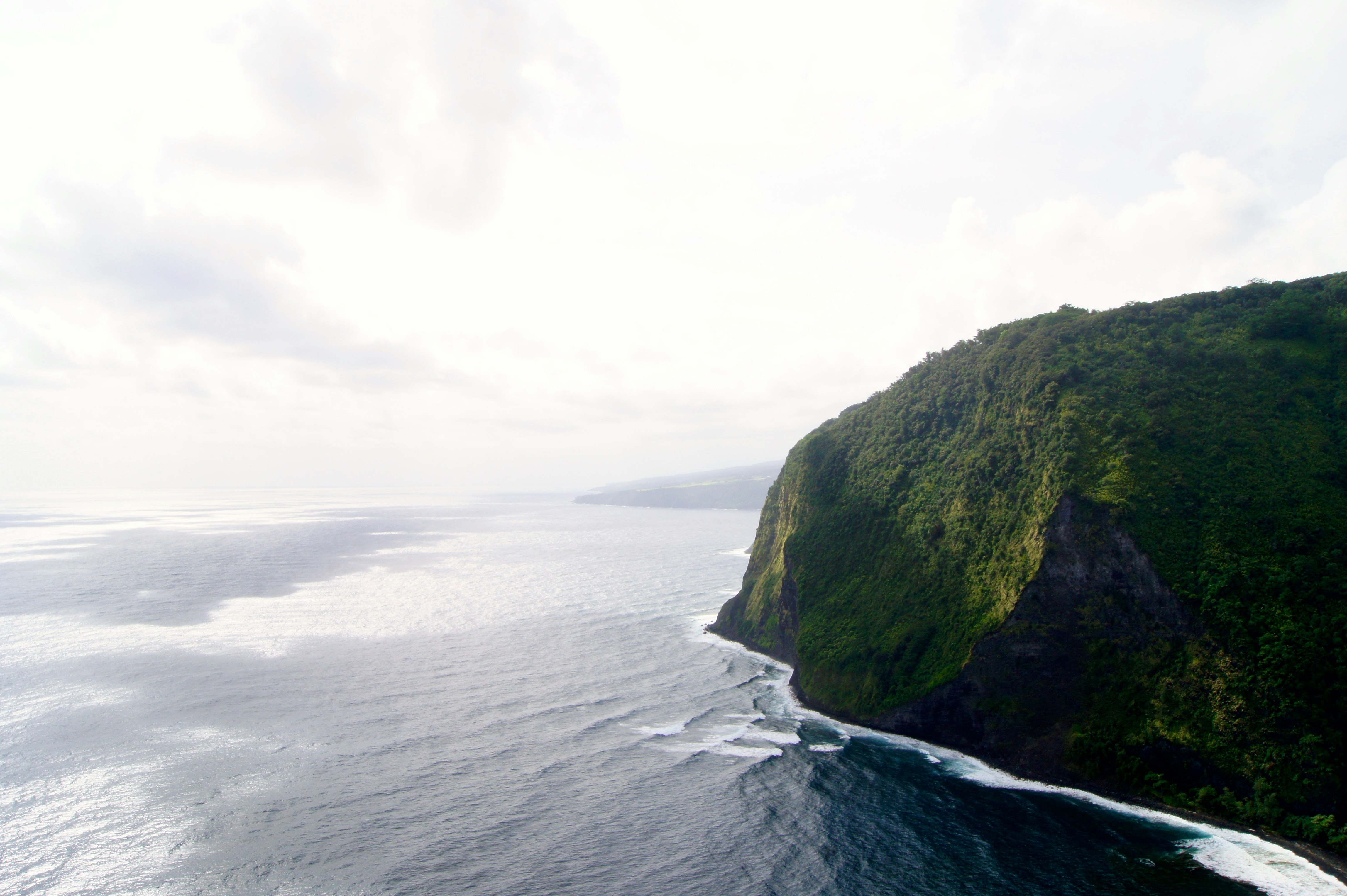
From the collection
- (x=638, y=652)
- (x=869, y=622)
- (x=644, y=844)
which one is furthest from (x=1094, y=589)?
(x=638, y=652)

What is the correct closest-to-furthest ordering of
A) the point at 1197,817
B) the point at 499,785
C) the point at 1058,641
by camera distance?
the point at 1197,817 → the point at 499,785 → the point at 1058,641

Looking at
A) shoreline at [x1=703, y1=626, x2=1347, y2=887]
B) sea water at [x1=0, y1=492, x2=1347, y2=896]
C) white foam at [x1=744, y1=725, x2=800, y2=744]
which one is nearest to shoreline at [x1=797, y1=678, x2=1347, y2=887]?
shoreline at [x1=703, y1=626, x2=1347, y2=887]

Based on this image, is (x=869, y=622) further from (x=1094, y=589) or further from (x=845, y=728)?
(x=1094, y=589)

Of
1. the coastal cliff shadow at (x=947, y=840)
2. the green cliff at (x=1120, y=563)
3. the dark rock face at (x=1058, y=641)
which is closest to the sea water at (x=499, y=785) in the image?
the coastal cliff shadow at (x=947, y=840)

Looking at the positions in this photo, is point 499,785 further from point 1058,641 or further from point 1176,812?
point 1176,812

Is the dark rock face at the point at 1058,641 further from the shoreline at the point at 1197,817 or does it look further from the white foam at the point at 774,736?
the white foam at the point at 774,736

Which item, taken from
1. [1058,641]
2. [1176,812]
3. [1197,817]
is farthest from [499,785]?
[1197,817]

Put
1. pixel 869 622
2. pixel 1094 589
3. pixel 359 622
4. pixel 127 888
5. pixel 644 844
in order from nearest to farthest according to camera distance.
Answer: pixel 127 888
pixel 644 844
pixel 1094 589
pixel 869 622
pixel 359 622
